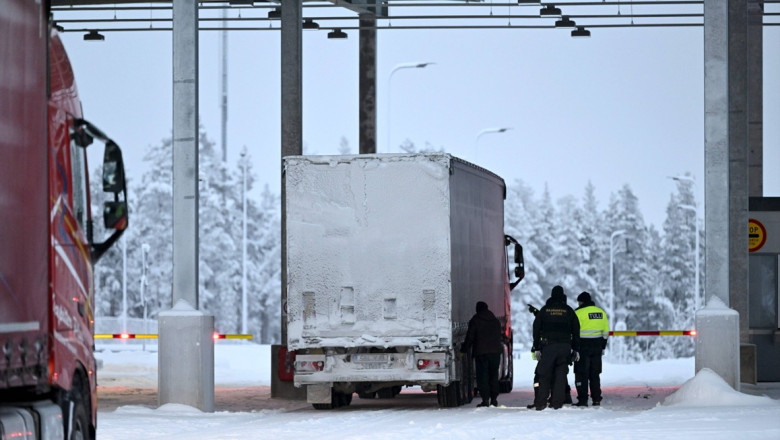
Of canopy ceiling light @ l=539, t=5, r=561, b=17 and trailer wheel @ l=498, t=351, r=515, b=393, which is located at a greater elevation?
canopy ceiling light @ l=539, t=5, r=561, b=17

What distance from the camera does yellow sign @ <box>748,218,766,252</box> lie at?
3353 cm

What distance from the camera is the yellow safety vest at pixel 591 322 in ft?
84.8

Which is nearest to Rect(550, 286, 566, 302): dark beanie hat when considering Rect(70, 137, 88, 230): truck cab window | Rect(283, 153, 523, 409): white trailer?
Rect(283, 153, 523, 409): white trailer

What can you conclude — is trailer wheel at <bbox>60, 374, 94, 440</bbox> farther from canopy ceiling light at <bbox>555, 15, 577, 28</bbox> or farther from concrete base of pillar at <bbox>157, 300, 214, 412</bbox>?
canopy ceiling light at <bbox>555, 15, 577, 28</bbox>

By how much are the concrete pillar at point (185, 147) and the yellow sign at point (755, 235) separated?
1300 centimetres

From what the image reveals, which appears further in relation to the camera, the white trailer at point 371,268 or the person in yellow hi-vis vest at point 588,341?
the person in yellow hi-vis vest at point 588,341

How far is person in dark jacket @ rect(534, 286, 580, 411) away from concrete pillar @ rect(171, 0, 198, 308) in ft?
16.6

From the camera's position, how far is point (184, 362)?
24688mm

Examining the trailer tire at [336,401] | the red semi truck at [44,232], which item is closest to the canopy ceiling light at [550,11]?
the trailer tire at [336,401]

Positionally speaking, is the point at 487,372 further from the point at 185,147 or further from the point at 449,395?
the point at 185,147

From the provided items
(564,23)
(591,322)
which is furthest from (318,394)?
(564,23)

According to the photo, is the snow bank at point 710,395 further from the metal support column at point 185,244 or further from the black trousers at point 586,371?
the metal support column at point 185,244

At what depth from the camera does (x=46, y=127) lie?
11.8 m

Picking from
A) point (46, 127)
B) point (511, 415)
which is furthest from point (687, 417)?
point (46, 127)
